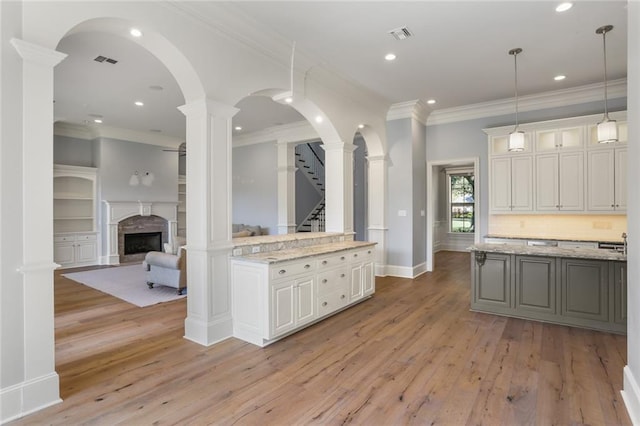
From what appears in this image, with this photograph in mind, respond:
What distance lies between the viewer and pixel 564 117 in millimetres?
6047

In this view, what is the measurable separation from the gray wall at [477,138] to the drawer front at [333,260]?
280 cm

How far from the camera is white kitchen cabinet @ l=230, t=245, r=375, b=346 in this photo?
3342 mm

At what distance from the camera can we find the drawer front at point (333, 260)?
406 cm

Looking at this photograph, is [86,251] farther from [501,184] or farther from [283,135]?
[501,184]

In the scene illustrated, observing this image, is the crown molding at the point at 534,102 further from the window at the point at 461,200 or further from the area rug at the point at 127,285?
the area rug at the point at 127,285

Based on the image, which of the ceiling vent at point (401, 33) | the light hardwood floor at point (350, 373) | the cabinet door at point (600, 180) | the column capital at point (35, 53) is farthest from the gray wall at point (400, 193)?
the column capital at point (35, 53)

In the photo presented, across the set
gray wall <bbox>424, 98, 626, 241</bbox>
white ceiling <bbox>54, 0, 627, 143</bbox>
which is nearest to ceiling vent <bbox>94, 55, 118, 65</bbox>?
white ceiling <bbox>54, 0, 627, 143</bbox>

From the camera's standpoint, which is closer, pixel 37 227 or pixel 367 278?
pixel 37 227

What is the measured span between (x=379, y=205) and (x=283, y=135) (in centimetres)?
312

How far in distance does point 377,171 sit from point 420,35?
3035mm

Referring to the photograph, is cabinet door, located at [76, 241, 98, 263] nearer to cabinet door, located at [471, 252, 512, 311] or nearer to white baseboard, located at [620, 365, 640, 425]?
cabinet door, located at [471, 252, 512, 311]

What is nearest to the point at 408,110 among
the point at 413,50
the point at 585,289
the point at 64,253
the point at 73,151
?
the point at 413,50

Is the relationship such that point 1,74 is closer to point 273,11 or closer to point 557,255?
point 273,11

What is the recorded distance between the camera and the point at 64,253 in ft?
25.6
